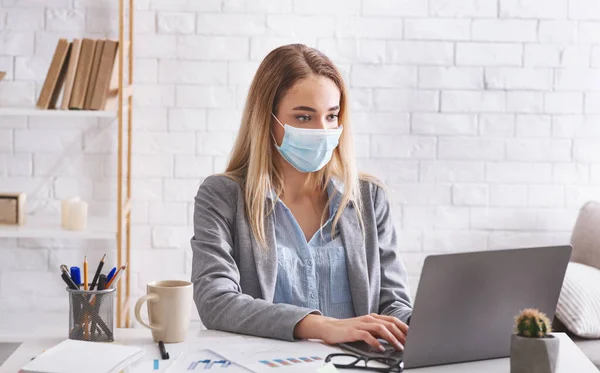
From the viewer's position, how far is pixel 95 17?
2.85 m

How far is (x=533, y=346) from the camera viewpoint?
1.18 m

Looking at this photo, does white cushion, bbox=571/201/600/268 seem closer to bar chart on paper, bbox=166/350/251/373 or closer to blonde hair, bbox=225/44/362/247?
blonde hair, bbox=225/44/362/247

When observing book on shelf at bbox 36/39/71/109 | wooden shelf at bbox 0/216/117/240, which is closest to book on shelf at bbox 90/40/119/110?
book on shelf at bbox 36/39/71/109

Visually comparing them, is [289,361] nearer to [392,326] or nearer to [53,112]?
[392,326]

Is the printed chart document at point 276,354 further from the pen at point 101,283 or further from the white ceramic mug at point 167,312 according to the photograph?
the pen at point 101,283

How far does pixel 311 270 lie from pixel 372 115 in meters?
1.22

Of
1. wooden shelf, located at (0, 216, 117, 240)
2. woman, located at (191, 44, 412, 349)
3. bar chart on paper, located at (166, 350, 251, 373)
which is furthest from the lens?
wooden shelf, located at (0, 216, 117, 240)

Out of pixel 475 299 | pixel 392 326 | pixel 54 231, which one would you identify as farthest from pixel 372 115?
pixel 475 299

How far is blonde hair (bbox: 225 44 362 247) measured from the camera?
1.91m

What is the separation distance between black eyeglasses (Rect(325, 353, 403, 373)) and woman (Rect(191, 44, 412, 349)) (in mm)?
411

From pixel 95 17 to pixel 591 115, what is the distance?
1818 millimetres

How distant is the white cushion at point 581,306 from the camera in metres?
2.42

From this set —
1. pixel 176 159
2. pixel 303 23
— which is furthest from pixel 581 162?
pixel 176 159

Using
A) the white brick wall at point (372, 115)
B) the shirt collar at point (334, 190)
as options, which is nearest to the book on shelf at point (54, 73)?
the white brick wall at point (372, 115)
